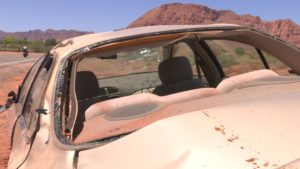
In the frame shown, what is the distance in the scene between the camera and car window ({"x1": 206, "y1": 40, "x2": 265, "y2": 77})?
4.41m

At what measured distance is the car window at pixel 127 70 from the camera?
13.1 feet

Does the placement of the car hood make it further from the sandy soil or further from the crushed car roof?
the sandy soil

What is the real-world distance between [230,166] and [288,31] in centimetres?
14648

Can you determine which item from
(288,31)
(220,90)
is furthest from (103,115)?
(288,31)

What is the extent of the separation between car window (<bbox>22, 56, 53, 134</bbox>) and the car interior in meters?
0.23

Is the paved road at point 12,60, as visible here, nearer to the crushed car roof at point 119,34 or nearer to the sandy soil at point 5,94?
the sandy soil at point 5,94

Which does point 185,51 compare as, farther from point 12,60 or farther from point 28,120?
point 12,60

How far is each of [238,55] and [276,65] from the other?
487 mm

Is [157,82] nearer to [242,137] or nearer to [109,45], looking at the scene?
[109,45]

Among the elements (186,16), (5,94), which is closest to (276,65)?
(5,94)

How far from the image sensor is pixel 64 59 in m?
3.37

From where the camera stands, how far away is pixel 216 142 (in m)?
2.09

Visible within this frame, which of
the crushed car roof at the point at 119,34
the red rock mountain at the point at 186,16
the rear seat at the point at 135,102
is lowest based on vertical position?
the red rock mountain at the point at 186,16

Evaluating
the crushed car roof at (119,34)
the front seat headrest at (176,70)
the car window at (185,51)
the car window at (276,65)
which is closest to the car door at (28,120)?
the crushed car roof at (119,34)
